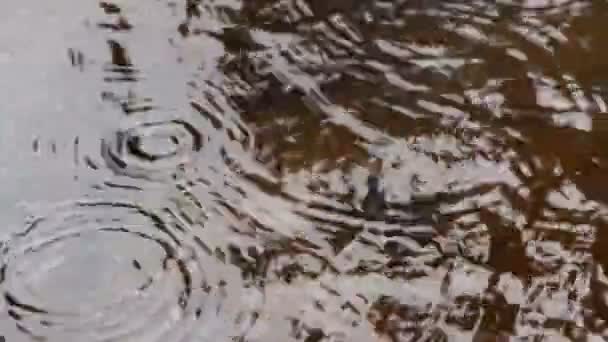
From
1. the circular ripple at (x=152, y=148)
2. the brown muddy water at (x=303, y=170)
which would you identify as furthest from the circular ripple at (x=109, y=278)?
the circular ripple at (x=152, y=148)

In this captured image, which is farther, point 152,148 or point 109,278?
point 152,148

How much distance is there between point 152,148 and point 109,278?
0.41 meters

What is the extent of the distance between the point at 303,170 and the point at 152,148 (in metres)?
0.39

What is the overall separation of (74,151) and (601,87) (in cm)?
142

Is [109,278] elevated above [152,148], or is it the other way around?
[152,148]

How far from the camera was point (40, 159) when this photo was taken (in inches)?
85.3

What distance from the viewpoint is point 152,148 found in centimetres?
222

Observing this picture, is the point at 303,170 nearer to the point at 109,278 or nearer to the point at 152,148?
the point at 152,148

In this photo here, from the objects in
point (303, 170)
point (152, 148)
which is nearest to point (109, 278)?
point (152, 148)

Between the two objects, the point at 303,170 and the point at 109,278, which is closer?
the point at 109,278

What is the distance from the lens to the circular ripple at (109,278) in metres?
1.85

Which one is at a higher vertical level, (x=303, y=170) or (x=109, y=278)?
(x=303, y=170)

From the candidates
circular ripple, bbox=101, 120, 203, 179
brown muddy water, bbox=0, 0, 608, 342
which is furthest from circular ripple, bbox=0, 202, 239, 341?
circular ripple, bbox=101, 120, 203, 179

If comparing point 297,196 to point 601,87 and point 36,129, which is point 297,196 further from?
point 601,87
